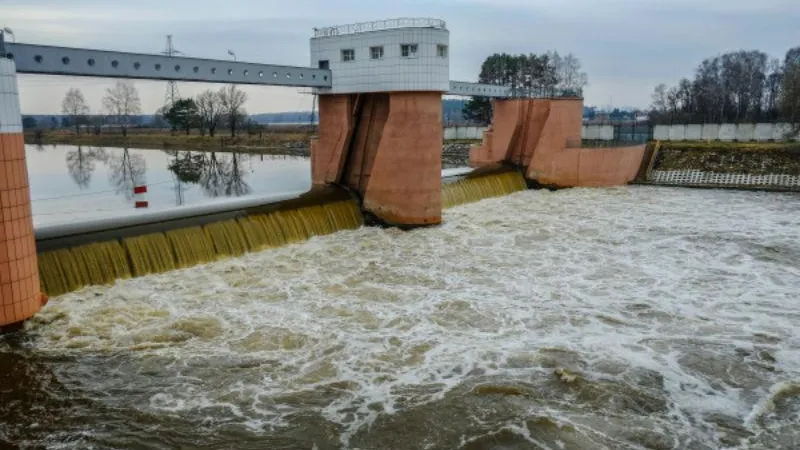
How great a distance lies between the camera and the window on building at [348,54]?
16953mm

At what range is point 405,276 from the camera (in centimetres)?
1216

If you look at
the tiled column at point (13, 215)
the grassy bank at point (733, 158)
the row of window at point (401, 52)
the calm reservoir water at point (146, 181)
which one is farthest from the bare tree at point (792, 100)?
the tiled column at point (13, 215)

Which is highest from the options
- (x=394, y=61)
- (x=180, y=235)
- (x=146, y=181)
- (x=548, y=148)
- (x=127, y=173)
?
(x=394, y=61)

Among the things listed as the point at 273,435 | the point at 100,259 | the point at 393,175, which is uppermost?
the point at 393,175

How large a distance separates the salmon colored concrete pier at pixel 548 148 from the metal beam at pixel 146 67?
11.7 meters

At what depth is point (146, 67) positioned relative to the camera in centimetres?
1258

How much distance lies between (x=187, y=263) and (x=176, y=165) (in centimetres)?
2492

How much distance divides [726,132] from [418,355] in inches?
1296

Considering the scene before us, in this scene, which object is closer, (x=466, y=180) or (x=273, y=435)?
(x=273, y=435)

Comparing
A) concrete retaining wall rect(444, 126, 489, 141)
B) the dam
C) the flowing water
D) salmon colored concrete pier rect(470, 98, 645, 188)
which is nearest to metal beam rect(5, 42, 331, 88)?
the dam

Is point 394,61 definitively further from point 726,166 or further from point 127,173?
point 127,173

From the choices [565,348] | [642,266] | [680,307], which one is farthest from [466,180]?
[565,348]

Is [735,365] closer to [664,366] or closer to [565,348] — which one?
[664,366]

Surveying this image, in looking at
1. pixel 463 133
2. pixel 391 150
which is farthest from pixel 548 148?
pixel 463 133
